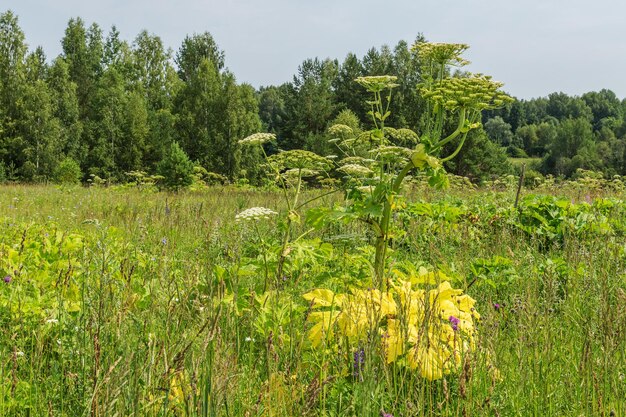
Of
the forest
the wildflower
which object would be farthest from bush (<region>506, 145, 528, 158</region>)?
the wildflower

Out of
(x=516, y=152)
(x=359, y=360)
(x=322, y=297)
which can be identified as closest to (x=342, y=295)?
(x=322, y=297)

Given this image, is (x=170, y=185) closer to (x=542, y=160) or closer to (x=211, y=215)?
(x=211, y=215)

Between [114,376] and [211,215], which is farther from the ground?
[114,376]

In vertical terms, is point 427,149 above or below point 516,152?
below

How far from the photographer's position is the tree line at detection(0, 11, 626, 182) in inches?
1331

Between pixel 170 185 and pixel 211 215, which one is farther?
pixel 170 185

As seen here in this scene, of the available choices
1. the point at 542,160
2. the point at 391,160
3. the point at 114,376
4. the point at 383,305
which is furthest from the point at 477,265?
the point at 542,160

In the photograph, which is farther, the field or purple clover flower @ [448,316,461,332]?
purple clover flower @ [448,316,461,332]

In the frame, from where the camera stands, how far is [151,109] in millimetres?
42000

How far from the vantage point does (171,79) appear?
44406 millimetres

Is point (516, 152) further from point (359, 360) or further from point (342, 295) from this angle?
point (359, 360)

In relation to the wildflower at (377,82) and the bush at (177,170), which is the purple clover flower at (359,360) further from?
the bush at (177,170)

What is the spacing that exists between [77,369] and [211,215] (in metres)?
5.88

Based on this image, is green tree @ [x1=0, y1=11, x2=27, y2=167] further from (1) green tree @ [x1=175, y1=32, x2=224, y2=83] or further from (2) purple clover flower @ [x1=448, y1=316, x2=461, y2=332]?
(2) purple clover flower @ [x1=448, y1=316, x2=461, y2=332]
